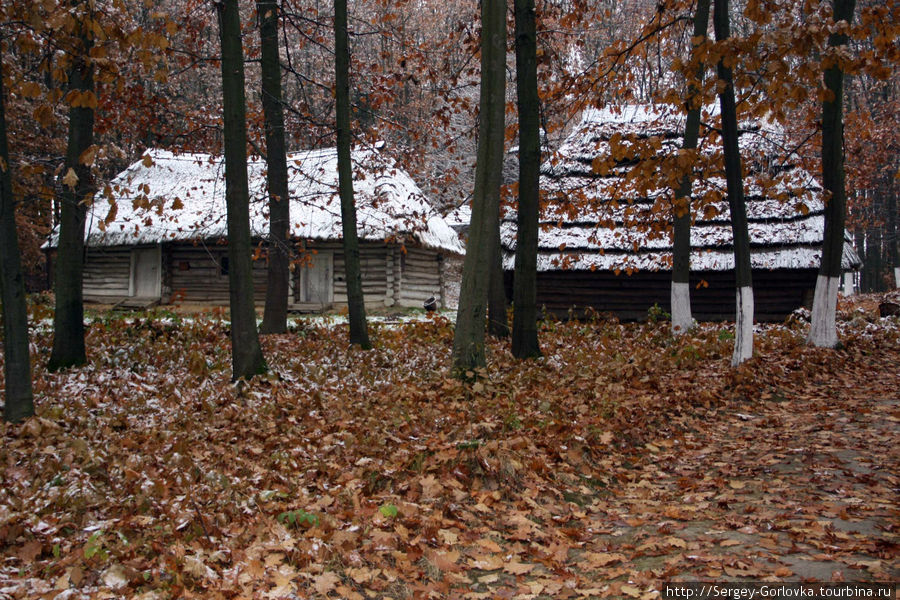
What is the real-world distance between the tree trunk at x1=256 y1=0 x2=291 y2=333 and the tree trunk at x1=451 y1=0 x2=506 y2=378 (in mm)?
4564

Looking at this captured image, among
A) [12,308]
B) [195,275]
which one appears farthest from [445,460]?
[195,275]

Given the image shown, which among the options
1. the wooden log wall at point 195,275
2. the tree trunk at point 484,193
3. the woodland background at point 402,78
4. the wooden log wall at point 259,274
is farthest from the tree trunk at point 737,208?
the wooden log wall at point 195,275

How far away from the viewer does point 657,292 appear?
16.8 m

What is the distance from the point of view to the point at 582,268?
16.3 metres

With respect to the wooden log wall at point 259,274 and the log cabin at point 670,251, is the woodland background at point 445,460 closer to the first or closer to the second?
the log cabin at point 670,251

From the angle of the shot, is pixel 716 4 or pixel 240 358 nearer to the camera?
pixel 240 358

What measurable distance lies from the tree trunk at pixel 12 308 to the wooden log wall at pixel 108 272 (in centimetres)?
1957

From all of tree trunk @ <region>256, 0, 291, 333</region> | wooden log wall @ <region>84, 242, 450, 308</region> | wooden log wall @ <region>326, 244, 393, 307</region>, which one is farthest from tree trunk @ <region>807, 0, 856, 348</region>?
wooden log wall @ <region>326, 244, 393, 307</region>

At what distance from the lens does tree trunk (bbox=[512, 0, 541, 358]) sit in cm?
935

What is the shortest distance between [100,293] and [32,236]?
10.2ft

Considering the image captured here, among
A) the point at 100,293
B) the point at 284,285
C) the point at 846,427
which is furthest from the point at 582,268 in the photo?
the point at 100,293

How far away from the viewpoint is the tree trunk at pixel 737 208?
8898 mm

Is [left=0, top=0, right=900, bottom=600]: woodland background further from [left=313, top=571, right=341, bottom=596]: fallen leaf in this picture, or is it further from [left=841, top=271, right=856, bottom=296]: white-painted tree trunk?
[left=841, top=271, right=856, bottom=296]: white-painted tree trunk

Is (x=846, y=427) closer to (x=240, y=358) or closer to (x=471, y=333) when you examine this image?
(x=471, y=333)
